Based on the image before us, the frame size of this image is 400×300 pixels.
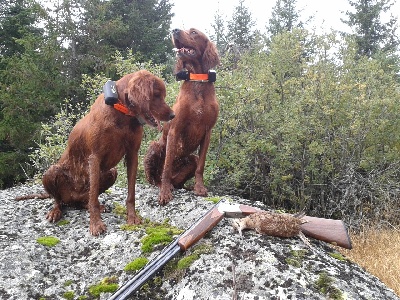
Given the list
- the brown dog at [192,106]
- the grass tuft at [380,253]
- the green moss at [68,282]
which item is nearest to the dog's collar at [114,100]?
the brown dog at [192,106]

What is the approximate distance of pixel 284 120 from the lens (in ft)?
27.3

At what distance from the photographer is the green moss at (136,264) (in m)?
2.87

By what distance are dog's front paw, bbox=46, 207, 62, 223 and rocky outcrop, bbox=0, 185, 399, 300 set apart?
6 cm

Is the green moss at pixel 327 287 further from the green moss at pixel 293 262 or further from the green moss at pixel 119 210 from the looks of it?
the green moss at pixel 119 210

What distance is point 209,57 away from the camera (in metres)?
4.21

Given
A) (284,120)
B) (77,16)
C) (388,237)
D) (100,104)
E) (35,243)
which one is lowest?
(388,237)

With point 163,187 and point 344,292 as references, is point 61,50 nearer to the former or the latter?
point 163,187

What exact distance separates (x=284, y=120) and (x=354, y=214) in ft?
7.81

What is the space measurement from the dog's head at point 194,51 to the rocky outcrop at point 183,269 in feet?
5.07

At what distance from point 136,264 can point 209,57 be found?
236 centimetres

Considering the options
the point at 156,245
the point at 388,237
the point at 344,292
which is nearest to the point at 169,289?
the point at 156,245

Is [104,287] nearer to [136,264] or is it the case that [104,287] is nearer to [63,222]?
[136,264]

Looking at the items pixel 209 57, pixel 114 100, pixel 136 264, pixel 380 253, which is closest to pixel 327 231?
pixel 136 264

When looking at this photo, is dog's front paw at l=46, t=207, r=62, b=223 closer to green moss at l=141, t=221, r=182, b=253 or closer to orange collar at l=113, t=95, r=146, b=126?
green moss at l=141, t=221, r=182, b=253
